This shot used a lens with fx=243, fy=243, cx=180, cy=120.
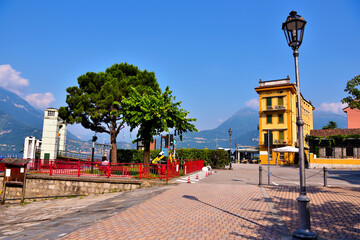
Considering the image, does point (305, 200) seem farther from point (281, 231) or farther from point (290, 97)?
point (290, 97)

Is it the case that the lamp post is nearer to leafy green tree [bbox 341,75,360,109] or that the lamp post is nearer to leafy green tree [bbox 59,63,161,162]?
leafy green tree [bbox 341,75,360,109]

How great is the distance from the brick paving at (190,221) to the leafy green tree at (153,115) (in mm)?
8163

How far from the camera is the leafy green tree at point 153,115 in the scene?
16406 millimetres

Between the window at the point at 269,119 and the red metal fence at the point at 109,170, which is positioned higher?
the window at the point at 269,119

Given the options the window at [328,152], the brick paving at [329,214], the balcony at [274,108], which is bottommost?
the brick paving at [329,214]

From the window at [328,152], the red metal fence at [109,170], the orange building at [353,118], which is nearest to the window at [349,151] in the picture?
the window at [328,152]

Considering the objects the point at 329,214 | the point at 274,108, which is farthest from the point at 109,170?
the point at 274,108

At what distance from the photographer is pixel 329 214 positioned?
6.73 meters

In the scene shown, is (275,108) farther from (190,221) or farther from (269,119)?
(190,221)

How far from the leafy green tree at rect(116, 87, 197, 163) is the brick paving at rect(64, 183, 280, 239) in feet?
26.8

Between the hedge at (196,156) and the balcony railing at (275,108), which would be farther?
the balcony railing at (275,108)

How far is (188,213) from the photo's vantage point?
22.7ft

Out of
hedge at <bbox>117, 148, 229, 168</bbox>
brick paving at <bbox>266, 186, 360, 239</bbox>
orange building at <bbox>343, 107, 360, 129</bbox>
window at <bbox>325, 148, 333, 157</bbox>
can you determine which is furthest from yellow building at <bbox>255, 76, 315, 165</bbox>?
brick paving at <bbox>266, 186, 360, 239</bbox>

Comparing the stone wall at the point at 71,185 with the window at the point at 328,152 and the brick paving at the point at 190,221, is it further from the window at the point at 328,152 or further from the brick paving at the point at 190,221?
the window at the point at 328,152
